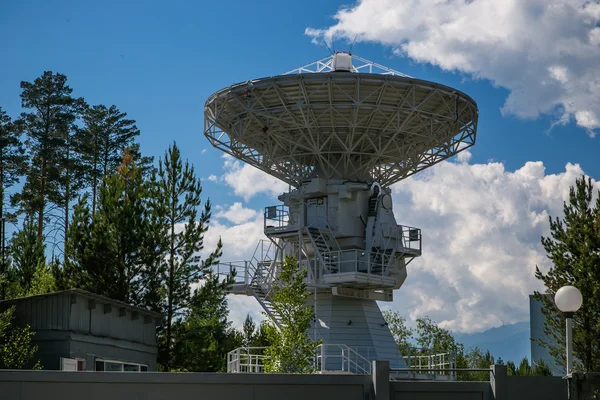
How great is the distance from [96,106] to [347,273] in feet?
92.2

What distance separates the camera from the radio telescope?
38.1 m

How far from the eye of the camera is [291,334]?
1302 inches

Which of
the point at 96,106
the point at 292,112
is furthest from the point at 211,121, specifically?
the point at 96,106

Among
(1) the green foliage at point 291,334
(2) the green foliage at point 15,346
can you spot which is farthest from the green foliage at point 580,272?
(2) the green foliage at point 15,346

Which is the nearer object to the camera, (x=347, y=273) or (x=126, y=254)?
(x=126, y=254)

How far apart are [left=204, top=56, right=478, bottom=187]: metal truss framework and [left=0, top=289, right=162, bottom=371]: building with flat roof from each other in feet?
45.2

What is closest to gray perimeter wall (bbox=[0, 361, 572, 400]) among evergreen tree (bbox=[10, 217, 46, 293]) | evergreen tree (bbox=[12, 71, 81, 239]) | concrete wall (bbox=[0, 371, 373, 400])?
concrete wall (bbox=[0, 371, 373, 400])

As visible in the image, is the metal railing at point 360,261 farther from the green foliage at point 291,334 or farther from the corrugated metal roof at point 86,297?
the corrugated metal roof at point 86,297

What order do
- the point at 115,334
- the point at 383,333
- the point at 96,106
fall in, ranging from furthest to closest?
the point at 96,106 → the point at 383,333 → the point at 115,334

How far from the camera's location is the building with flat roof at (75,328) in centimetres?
2456

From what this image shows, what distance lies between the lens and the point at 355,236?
133 ft

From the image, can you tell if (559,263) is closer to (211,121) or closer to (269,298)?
(269,298)

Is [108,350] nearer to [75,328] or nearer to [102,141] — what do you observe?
[75,328]

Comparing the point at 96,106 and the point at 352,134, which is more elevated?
the point at 96,106
